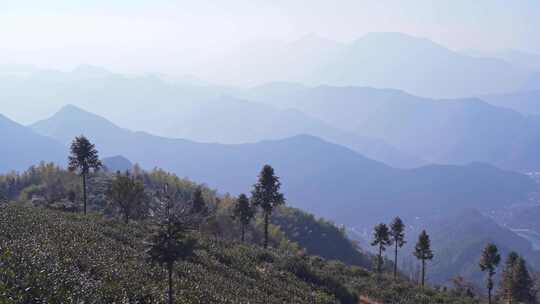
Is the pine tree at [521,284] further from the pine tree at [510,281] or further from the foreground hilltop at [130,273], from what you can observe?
the foreground hilltop at [130,273]

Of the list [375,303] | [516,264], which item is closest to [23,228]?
[375,303]

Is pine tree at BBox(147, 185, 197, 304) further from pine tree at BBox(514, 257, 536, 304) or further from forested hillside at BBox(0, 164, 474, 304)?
pine tree at BBox(514, 257, 536, 304)

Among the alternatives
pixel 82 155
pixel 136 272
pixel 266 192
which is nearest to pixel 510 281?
pixel 266 192

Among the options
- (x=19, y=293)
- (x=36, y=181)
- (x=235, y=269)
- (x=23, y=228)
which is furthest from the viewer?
(x=36, y=181)

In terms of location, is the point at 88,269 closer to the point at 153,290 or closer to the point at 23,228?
the point at 153,290

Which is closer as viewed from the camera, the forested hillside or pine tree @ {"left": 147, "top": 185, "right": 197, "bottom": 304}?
the forested hillside

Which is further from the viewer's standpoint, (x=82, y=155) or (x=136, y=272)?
(x=82, y=155)

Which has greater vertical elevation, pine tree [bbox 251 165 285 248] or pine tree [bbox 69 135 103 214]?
pine tree [bbox 69 135 103 214]

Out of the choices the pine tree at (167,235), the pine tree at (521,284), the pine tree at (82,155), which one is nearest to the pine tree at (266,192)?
the pine tree at (82,155)

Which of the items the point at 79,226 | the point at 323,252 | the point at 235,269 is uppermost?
the point at 79,226

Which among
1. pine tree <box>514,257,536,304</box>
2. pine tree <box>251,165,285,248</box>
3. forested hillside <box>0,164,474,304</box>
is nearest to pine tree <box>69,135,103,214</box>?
forested hillside <box>0,164,474,304</box>

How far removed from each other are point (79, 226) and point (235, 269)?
15.7 m

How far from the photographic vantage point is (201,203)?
8869 centimetres

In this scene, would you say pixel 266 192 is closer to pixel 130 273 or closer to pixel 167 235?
pixel 130 273
